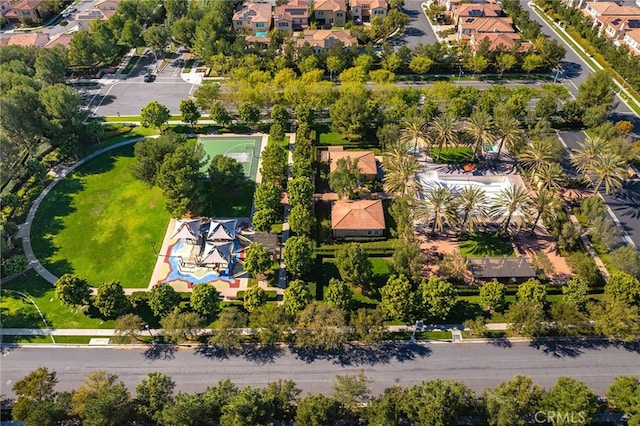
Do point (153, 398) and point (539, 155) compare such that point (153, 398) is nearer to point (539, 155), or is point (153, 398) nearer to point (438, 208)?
point (438, 208)

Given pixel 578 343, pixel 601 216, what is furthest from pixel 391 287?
pixel 601 216

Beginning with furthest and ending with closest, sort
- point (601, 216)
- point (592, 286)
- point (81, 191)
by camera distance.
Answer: point (81, 191) → point (601, 216) → point (592, 286)

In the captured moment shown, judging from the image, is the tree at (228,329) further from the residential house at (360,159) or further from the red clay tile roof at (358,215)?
Result: the residential house at (360,159)

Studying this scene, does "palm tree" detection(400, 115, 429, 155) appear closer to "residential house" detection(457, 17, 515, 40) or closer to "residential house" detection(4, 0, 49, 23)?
"residential house" detection(457, 17, 515, 40)

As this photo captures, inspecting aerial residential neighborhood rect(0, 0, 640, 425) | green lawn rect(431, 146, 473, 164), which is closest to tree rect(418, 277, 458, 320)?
aerial residential neighborhood rect(0, 0, 640, 425)

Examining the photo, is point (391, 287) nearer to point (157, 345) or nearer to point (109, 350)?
point (157, 345)

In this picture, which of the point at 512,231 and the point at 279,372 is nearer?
the point at 279,372

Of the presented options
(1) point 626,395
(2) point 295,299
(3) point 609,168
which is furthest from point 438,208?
(1) point 626,395
